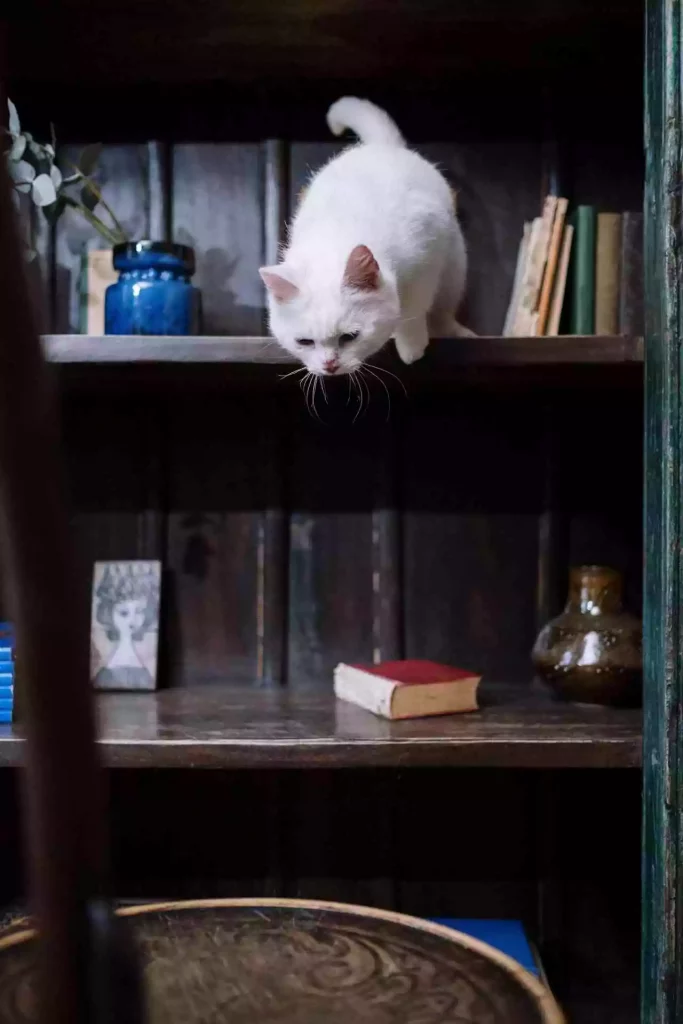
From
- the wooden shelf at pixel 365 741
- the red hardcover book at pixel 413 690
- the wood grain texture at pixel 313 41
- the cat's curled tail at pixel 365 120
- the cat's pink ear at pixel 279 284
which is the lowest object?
the wooden shelf at pixel 365 741

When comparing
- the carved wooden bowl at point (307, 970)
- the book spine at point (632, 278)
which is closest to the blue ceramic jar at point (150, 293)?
→ the book spine at point (632, 278)

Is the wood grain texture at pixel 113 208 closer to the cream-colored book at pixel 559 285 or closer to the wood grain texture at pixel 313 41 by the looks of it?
the wood grain texture at pixel 313 41

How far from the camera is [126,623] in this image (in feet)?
4.30

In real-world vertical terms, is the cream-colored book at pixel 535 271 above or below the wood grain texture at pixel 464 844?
above

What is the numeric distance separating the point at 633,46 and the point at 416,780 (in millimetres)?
1061

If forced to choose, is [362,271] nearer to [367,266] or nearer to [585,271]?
[367,266]

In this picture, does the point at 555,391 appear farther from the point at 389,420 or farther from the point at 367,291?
the point at 367,291

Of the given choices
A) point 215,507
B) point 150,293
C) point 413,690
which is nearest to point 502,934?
point 413,690

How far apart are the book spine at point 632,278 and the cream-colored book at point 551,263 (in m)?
0.09

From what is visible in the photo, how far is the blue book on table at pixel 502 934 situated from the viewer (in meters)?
1.18

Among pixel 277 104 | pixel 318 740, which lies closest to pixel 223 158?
pixel 277 104

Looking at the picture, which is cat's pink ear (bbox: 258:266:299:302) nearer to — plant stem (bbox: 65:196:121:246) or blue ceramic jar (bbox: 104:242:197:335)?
blue ceramic jar (bbox: 104:242:197:335)

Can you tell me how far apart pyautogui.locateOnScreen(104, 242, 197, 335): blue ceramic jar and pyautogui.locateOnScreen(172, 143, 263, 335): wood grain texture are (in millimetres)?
166

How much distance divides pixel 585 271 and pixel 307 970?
0.90 meters
